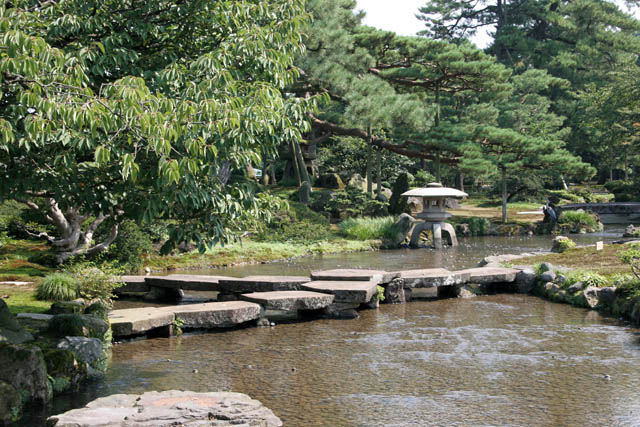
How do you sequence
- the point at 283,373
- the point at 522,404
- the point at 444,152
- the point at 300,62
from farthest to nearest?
the point at 444,152 < the point at 300,62 < the point at 283,373 < the point at 522,404

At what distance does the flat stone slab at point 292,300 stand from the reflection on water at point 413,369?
0.34 m

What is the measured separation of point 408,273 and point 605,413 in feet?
24.1

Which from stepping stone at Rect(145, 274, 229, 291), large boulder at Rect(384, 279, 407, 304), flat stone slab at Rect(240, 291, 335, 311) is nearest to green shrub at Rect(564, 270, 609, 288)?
large boulder at Rect(384, 279, 407, 304)

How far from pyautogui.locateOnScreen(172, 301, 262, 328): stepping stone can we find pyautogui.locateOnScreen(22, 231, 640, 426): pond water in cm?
28

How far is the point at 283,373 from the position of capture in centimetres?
823

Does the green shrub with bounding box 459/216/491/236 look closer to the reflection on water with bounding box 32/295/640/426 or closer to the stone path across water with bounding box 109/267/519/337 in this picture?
the stone path across water with bounding box 109/267/519/337

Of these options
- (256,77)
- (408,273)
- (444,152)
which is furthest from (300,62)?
(256,77)

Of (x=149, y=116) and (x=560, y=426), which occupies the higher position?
(x=149, y=116)

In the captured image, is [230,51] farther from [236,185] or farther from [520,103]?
[520,103]

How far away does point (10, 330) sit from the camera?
26.5 feet

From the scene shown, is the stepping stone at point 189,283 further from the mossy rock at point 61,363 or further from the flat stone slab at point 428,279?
the mossy rock at point 61,363

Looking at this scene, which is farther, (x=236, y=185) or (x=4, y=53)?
(x=236, y=185)

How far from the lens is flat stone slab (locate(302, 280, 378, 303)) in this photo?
11.8 m

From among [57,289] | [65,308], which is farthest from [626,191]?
[65,308]
